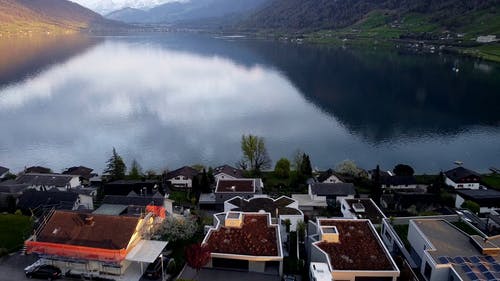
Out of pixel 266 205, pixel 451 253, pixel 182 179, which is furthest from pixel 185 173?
pixel 451 253

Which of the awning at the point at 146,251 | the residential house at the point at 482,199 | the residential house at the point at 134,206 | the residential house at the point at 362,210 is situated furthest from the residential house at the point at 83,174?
the residential house at the point at 482,199

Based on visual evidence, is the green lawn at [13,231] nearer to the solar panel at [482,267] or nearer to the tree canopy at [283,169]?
the tree canopy at [283,169]

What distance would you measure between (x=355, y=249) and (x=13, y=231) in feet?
61.4

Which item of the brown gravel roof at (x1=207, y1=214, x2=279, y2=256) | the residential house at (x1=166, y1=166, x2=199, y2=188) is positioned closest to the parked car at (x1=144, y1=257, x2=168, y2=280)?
the brown gravel roof at (x1=207, y1=214, x2=279, y2=256)

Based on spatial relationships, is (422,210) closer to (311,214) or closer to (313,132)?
(311,214)

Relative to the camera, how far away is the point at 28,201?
91.7ft

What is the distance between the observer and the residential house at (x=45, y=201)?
26922 mm

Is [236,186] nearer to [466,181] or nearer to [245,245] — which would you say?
[245,245]

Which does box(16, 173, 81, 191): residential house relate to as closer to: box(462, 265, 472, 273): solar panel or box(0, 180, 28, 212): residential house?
box(0, 180, 28, 212): residential house

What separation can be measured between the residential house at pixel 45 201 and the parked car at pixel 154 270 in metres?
9.41

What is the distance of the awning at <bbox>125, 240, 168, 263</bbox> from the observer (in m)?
19.1

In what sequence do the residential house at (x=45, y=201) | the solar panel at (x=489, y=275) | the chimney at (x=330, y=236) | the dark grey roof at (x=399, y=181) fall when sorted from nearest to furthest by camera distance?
the solar panel at (x=489, y=275)
the chimney at (x=330, y=236)
the residential house at (x=45, y=201)
the dark grey roof at (x=399, y=181)

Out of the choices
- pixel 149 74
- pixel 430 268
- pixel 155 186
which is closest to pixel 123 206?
pixel 155 186

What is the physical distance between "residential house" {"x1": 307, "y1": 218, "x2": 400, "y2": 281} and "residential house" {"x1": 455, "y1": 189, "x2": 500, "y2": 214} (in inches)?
476
